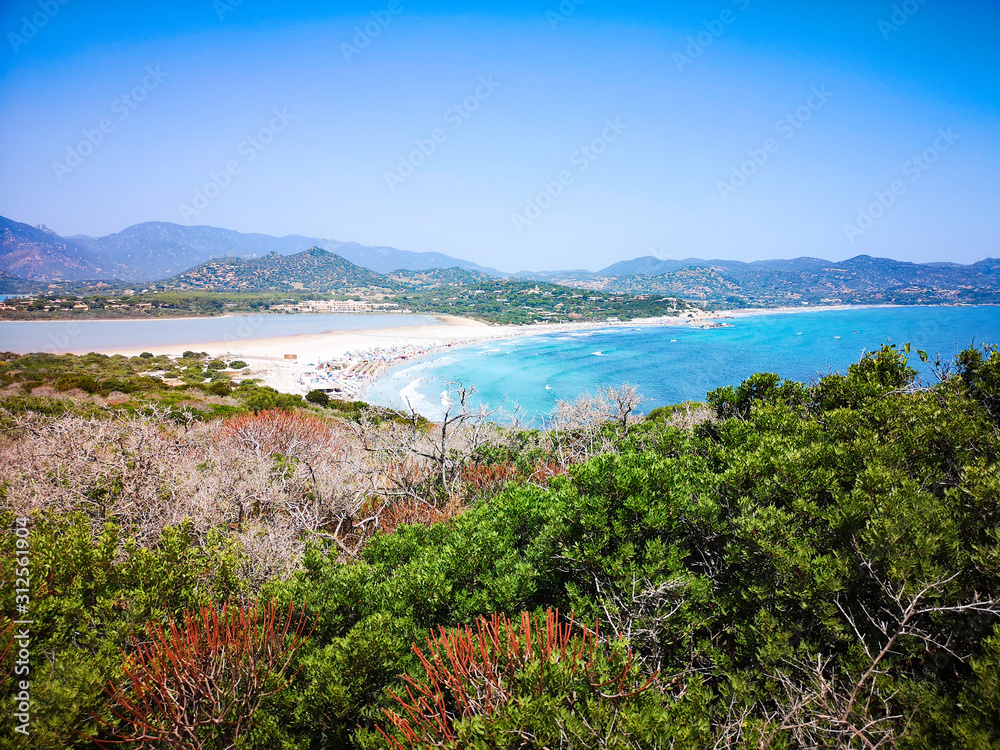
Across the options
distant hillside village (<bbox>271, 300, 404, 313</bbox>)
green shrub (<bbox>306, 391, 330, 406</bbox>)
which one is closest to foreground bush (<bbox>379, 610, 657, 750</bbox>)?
green shrub (<bbox>306, 391, 330, 406</bbox>)

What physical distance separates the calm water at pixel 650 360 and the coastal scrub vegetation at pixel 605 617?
2324 cm

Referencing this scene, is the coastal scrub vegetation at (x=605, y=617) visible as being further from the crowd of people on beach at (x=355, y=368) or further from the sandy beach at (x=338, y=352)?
the crowd of people on beach at (x=355, y=368)

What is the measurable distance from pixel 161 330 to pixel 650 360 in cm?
7137

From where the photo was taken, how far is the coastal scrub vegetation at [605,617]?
96.6 inches

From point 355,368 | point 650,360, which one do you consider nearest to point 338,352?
point 355,368

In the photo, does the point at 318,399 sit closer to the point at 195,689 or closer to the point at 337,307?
the point at 195,689

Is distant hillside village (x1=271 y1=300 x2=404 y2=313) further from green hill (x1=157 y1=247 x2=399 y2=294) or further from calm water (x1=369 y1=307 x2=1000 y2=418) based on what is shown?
calm water (x1=369 y1=307 x2=1000 y2=418)

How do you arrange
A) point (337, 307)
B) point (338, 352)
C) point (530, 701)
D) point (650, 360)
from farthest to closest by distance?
point (337, 307) → point (650, 360) → point (338, 352) → point (530, 701)

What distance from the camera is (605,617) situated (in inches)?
133

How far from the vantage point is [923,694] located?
99.7 inches

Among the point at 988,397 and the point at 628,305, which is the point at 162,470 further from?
A: the point at 628,305

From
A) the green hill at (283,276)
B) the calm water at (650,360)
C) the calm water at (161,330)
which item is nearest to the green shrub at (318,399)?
the calm water at (650,360)

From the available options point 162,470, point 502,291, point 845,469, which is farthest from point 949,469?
point 502,291

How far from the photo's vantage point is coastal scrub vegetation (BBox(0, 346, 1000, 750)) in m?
2.45
